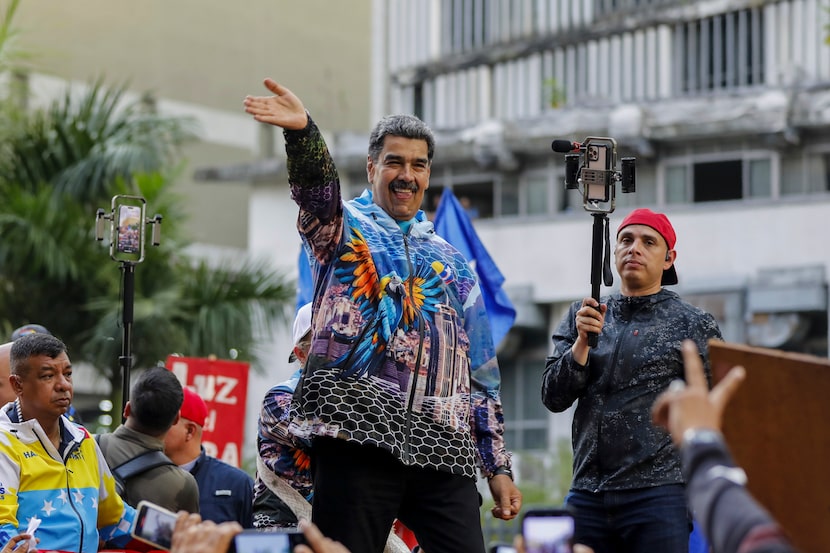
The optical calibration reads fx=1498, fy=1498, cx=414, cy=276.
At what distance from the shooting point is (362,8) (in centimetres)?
3672

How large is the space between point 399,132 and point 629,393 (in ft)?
4.83

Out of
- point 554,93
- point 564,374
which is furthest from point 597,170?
point 554,93

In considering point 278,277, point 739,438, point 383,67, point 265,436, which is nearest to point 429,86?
point 383,67

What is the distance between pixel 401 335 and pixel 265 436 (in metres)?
1.35

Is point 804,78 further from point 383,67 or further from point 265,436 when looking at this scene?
point 265,436

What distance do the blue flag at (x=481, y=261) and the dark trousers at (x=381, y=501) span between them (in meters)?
5.54

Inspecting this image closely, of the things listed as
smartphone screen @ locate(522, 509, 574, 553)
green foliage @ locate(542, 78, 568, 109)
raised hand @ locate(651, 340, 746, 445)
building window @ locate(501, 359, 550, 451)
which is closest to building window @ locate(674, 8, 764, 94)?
green foliage @ locate(542, 78, 568, 109)

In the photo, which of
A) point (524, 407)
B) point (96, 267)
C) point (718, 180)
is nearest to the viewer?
point (96, 267)

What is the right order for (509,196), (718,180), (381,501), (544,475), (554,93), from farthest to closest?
1. (554,93)
2. (509,196)
3. (718,180)
4. (544,475)
5. (381,501)

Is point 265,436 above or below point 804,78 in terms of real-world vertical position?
below

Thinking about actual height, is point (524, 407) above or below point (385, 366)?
below

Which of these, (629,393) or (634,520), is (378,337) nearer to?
(629,393)

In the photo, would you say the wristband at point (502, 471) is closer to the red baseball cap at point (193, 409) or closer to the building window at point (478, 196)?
the red baseball cap at point (193, 409)

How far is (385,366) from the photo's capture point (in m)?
5.30
